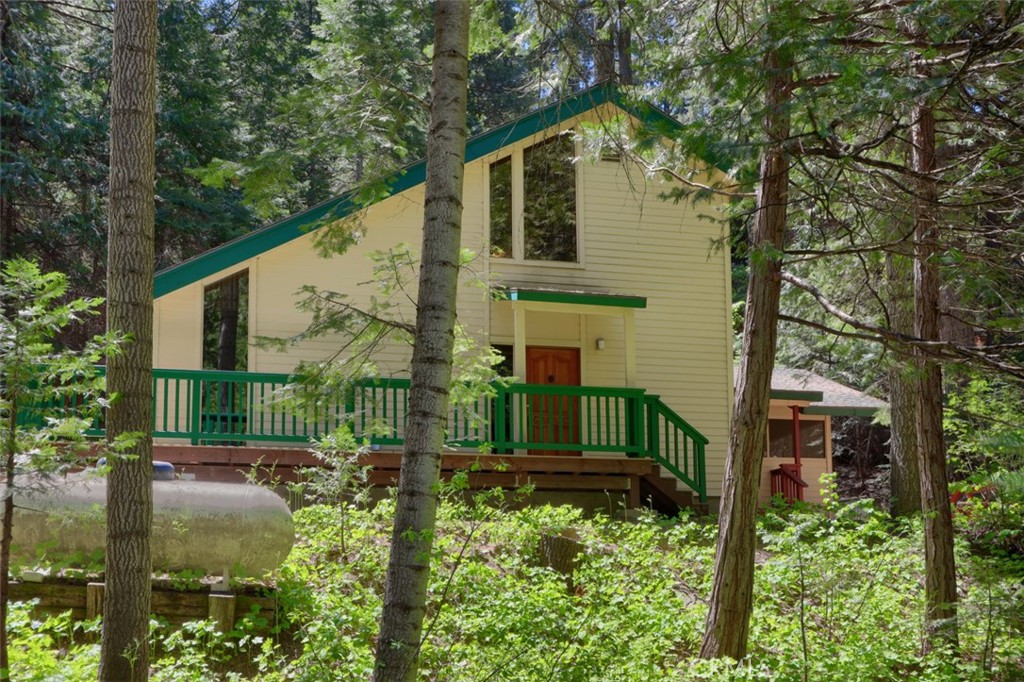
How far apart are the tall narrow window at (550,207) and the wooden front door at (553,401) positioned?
4.98ft

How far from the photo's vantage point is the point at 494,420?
1443 centimetres

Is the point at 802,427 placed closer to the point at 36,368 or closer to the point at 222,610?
the point at 222,610

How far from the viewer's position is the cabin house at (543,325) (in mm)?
13891

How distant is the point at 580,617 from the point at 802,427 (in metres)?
13.9

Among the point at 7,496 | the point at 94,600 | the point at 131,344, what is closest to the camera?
the point at 7,496

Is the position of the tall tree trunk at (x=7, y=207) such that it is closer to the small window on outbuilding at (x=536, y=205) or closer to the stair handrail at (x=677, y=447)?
the small window on outbuilding at (x=536, y=205)

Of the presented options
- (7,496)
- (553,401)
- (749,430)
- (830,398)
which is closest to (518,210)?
(553,401)

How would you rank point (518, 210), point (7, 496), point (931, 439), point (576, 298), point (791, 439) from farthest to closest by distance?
point (791, 439) < point (518, 210) < point (576, 298) < point (931, 439) < point (7, 496)

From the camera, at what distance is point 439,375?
231 inches

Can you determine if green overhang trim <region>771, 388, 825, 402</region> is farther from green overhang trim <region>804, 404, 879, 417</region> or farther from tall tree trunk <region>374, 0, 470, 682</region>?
tall tree trunk <region>374, 0, 470, 682</region>

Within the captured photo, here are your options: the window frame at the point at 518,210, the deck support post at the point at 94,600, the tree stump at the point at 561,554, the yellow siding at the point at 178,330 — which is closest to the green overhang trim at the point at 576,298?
the window frame at the point at 518,210

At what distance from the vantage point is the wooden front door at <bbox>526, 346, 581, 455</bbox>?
14.4 metres

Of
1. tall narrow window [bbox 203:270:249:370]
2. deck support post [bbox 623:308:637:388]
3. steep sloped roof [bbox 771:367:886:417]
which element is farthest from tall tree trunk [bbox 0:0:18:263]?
steep sloped roof [bbox 771:367:886:417]

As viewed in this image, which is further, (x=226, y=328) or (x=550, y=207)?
(x=226, y=328)
